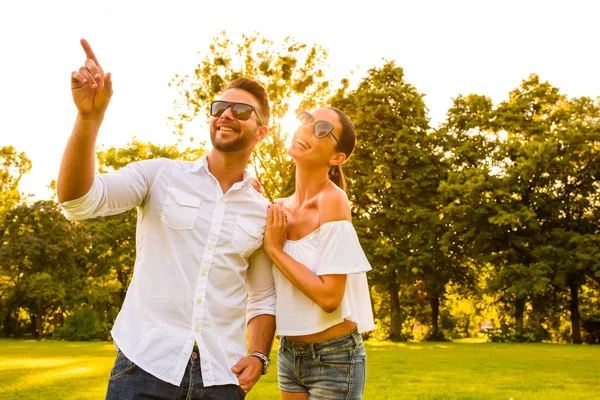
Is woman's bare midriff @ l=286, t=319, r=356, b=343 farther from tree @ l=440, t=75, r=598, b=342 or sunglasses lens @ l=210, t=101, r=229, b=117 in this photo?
tree @ l=440, t=75, r=598, b=342

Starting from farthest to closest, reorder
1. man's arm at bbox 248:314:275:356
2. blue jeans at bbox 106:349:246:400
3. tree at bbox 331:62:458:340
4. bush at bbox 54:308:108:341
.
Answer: bush at bbox 54:308:108:341, tree at bbox 331:62:458:340, man's arm at bbox 248:314:275:356, blue jeans at bbox 106:349:246:400

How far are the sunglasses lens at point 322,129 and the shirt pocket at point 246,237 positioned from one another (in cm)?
88

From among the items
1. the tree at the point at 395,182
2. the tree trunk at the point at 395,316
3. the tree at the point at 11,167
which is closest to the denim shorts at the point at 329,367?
the tree at the point at 395,182

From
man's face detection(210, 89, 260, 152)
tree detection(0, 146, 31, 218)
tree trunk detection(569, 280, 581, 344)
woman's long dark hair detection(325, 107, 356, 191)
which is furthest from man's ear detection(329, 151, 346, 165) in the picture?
tree detection(0, 146, 31, 218)

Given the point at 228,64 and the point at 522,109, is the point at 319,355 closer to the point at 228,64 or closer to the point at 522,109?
the point at 228,64

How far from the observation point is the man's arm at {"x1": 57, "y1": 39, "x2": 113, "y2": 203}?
2.74 metres

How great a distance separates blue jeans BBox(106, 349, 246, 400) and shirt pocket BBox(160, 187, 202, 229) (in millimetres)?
688

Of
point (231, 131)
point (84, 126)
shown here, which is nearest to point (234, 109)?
point (231, 131)

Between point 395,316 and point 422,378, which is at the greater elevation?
point 395,316

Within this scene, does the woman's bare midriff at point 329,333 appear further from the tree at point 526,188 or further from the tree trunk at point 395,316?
the tree trunk at point 395,316

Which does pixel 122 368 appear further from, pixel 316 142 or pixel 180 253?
pixel 316 142

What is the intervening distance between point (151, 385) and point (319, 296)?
3.74 feet

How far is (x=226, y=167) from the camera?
3.88m

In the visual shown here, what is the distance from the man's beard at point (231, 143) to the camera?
12.8 ft
